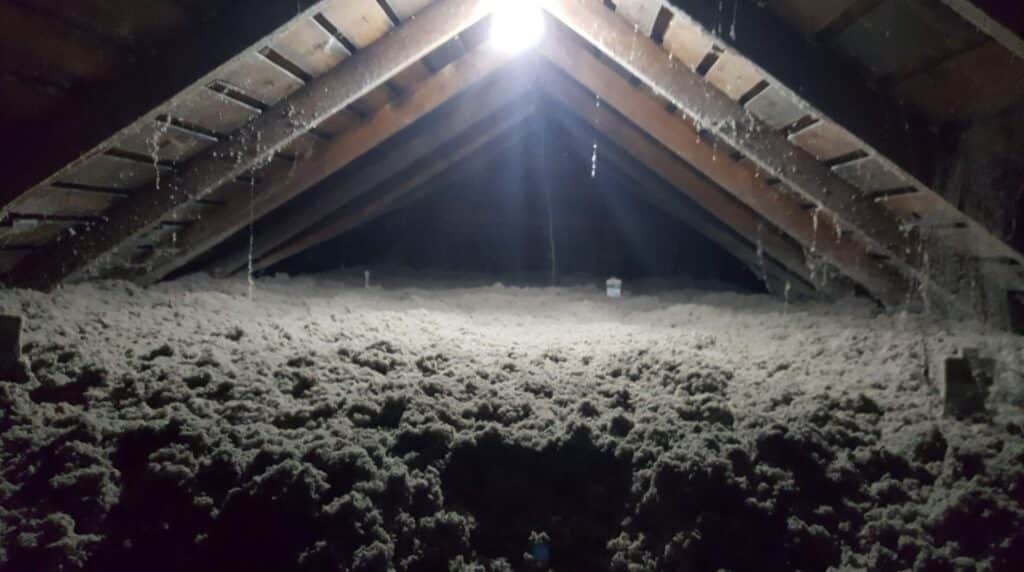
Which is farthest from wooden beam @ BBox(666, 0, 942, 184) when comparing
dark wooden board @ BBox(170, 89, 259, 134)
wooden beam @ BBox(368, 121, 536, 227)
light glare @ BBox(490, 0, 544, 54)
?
wooden beam @ BBox(368, 121, 536, 227)

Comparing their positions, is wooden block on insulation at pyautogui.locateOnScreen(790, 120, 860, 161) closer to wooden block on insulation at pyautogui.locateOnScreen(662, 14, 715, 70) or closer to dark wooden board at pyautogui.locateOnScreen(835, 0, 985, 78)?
dark wooden board at pyautogui.locateOnScreen(835, 0, 985, 78)

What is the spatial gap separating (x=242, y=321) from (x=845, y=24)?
251 cm

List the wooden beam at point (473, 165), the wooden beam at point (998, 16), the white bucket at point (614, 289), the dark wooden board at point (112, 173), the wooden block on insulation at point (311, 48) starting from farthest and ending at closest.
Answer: the wooden beam at point (473, 165) → the white bucket at point (614, 289) → the dark wooden board at point (112, 173) → the wooden block on insulation at point (311, 48) → the wooden beam at point (998, 16)

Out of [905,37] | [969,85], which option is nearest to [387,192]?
[905,37]

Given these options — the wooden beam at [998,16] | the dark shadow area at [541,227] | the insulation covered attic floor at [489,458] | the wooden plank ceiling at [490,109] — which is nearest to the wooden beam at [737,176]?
the wooden plank ceiling at [490,109]

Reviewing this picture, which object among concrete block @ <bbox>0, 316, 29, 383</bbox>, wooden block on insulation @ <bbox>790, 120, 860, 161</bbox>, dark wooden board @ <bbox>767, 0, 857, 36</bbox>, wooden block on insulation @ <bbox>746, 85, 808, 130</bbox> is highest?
dark wooden board @ <bbox>767, 0, 857, 36</bbox>

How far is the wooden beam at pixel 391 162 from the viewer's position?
3.64 m

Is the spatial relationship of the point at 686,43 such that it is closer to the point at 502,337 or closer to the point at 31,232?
the point at 502,337

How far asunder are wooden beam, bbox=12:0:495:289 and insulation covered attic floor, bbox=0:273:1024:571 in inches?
15.0

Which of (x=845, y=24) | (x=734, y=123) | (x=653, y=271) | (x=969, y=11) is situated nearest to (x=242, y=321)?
(x=734, y=123)

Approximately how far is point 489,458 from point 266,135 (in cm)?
167

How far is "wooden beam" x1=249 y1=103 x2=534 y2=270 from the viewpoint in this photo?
13.7 ft

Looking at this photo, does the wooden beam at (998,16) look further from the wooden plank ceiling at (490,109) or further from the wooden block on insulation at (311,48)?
the wooden block on insulation at (311,48)

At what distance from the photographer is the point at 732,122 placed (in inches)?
95.9
